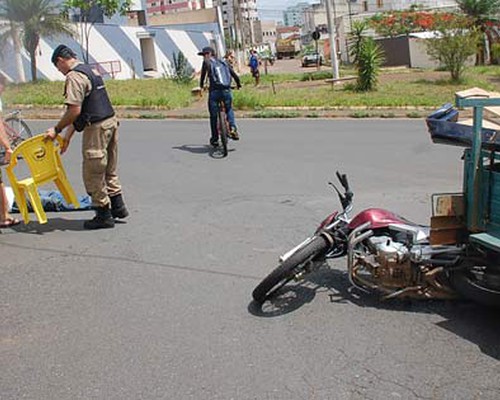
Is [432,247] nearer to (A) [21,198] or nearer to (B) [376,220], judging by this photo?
(B) [376,220]

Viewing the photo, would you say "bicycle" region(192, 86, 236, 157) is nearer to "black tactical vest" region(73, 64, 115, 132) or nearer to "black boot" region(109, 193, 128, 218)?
"black boot" region(109, 193, 128, 218)

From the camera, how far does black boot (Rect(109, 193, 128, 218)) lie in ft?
20.9

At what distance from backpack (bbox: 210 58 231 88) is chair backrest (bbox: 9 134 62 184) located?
13.3 ft

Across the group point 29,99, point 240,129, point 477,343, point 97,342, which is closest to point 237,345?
point 97,342

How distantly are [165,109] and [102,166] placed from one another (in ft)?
35.4

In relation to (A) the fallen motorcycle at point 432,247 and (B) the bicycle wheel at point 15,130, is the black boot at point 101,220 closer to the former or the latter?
(A) the fallen motorcycle at point 432,247

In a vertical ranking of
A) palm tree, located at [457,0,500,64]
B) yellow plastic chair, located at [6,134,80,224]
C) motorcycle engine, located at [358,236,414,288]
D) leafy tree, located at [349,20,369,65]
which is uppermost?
palm tree, located at [457,0,500,64]

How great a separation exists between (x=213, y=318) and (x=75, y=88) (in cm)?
279

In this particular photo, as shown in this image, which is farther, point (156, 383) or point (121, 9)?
point (121, 9)

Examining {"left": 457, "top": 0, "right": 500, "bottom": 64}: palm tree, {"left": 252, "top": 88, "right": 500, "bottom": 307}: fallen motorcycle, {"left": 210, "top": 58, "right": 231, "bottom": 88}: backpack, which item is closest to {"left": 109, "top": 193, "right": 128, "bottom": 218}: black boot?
{"left": 252, "top": 88, "right": 500, "bottom": 307}: fallen motorcycle

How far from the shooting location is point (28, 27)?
23.1m

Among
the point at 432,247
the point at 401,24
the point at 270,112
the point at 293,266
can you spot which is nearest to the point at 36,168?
the point at 293,266

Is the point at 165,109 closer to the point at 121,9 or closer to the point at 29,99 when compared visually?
the point at 29,99

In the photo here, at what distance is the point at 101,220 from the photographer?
A: 20.1 ft
